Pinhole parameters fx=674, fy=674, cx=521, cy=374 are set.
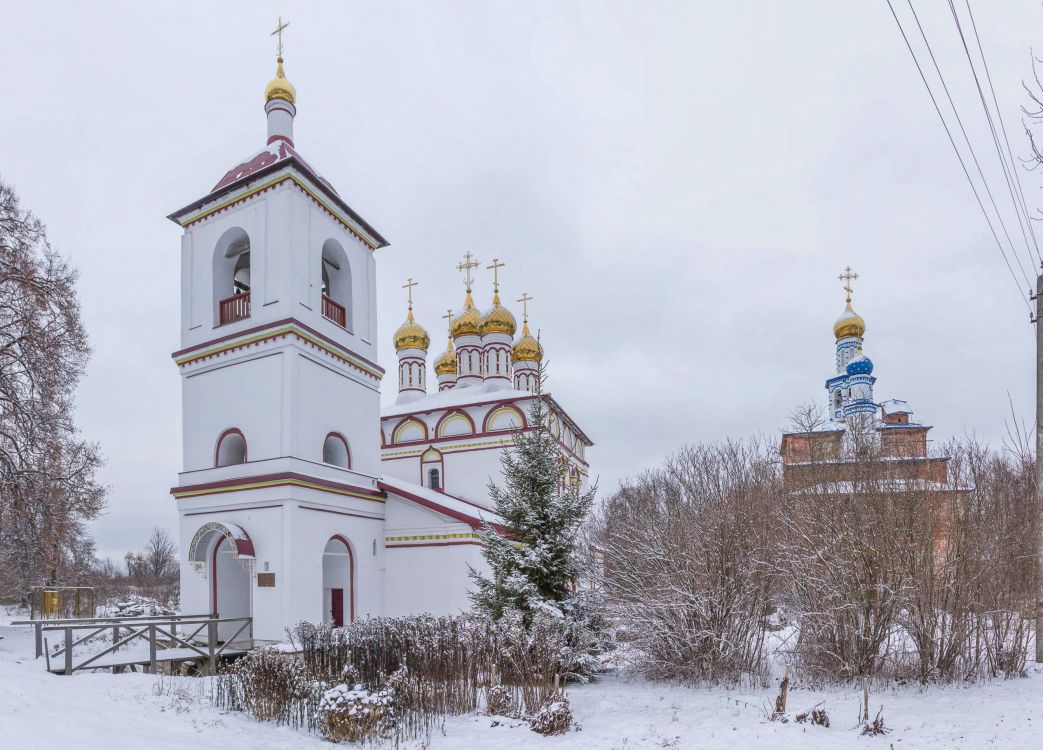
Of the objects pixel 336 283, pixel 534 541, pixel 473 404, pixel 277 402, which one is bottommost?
pixel 534 541

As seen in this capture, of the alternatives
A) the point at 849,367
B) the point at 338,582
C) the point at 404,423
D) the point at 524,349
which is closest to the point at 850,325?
the point at 849,367

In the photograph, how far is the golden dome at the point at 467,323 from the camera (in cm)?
2711

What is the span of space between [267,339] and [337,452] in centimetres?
288

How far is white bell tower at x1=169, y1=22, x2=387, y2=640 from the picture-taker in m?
12.4

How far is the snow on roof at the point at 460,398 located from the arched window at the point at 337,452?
7.82m

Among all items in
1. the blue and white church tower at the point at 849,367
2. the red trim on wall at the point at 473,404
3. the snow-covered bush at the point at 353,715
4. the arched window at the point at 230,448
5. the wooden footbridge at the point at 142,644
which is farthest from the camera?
the blue and white church tower at the point at 849,367

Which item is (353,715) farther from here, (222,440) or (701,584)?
(222,440)

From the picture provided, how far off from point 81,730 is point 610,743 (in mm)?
4964

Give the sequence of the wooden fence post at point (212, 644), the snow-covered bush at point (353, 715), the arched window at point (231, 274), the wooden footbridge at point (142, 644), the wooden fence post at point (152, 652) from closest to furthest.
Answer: the snow-covered bush at point (353, 715) → the wooden footbridge at point (142, 644) → the wooden fence post at point (152, 652) → the wooden fence post at point (212, 644) → the arched window at point (231, 274)

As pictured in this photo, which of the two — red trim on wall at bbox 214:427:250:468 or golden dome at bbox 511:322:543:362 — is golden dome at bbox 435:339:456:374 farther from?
red trim on wall at bbox 214:427:250:468

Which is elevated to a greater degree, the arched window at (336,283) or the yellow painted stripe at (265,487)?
the arched window at (336,283)

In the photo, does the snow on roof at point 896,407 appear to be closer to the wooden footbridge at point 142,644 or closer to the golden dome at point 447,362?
the golden dome at point 447,362

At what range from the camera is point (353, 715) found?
6.72 meters

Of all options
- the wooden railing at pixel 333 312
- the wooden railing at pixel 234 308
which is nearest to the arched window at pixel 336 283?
the wooden railing at pixel 333 312
